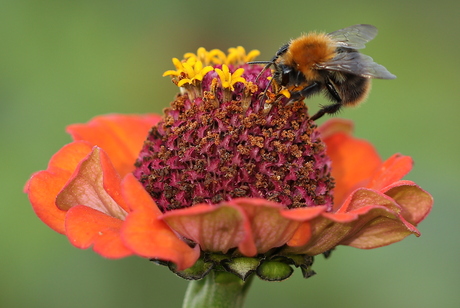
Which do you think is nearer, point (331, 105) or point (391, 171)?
point (391, 171)

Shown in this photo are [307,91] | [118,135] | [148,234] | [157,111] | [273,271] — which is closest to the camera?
[148,234]

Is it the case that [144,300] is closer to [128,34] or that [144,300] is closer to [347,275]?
[347,275]

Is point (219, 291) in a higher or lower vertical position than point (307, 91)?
lower

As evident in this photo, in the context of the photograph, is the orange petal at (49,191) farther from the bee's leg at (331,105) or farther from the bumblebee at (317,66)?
the bee's leg at (331,105)

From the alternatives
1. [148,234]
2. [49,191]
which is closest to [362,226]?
[148,234]

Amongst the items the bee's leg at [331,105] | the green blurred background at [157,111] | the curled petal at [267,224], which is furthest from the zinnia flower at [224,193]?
the green blurred background at [157,111]

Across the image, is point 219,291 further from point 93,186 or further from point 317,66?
point 317,66
